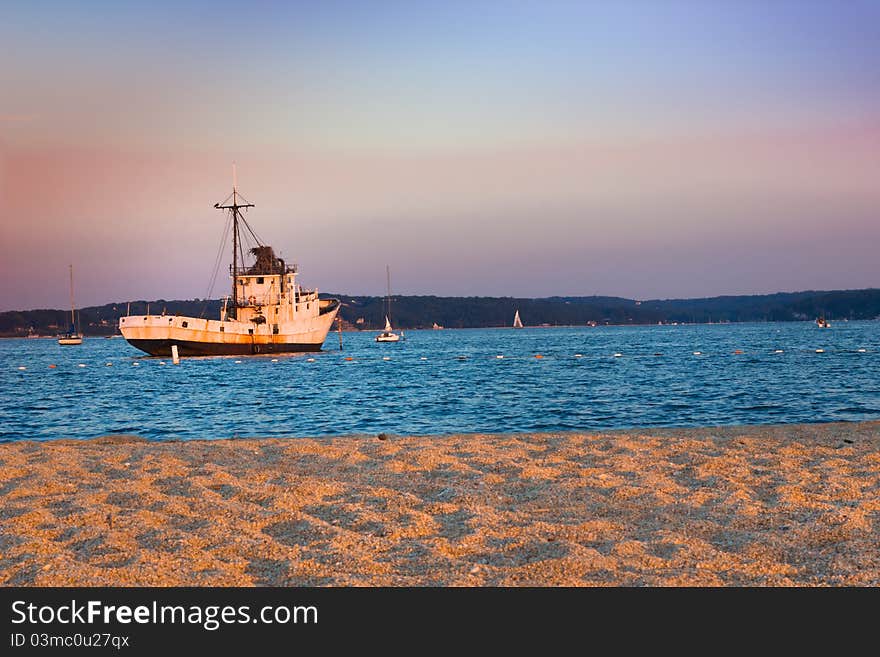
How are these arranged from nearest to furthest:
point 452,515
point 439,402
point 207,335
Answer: point 452,515, point 439,402, point 207,335

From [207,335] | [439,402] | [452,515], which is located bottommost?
[439,402]

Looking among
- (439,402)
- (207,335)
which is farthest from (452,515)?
(207,335)

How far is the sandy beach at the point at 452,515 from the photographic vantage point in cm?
583

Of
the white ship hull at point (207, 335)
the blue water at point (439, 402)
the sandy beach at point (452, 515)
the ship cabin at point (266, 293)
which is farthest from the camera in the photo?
the ship cabin at point (266, 293)

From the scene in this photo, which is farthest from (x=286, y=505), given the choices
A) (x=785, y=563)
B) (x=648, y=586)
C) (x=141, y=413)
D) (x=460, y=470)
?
(x=141, y=413)

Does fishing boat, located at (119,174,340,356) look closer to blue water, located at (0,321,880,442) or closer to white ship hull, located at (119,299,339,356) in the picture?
white ship hull, located at (119,299,339,356)

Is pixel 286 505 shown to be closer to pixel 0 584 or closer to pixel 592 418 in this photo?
pixel 0 584

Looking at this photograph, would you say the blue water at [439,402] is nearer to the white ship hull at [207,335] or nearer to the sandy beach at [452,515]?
the sandy beach at [452,515]

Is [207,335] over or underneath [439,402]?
over

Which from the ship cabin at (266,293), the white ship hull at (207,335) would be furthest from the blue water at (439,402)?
the ship cabin at (266,293)

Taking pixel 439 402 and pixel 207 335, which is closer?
pixel 439 402

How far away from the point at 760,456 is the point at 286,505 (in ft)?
22.0

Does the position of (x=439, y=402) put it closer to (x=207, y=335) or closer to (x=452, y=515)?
(x=452, y=515)

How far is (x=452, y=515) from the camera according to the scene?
765 centimetres
